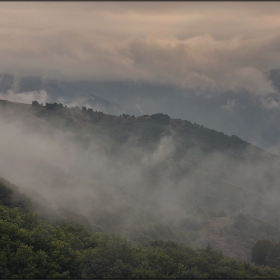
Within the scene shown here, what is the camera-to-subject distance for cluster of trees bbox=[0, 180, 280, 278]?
36.6 meters

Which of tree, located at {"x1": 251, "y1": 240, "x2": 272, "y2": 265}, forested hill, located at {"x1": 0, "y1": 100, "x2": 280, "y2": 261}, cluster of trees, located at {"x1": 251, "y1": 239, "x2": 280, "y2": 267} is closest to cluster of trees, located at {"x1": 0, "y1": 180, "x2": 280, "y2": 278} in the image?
forested hill, located at {"x1": 0, "y1": 100, "x2": 280, "y2": 261}

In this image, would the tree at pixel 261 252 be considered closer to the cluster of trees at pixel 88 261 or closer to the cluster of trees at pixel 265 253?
the cluster of trees at pixel 265 253

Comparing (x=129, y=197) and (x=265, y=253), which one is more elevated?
(x=129, y=197)

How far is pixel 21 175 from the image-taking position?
105062mm

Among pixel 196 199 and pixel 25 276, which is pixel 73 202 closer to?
pixel 25 276

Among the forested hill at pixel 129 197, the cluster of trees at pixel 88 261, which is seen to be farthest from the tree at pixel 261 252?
the cluster of trees at pixel 88 261

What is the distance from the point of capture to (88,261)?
40.0 m

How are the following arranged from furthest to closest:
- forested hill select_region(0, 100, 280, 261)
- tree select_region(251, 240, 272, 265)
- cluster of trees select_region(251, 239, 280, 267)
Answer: forested hill select_region(0, 100, 280, 261)
tree select_region(251, 240, 272, 265)
cluster of trees select_region(251, 239, 280, 267)

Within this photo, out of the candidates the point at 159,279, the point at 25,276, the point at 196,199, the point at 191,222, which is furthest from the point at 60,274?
the point at 196,199

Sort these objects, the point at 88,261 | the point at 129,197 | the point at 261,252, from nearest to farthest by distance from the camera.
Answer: the point at 88,261
the point at 261,252
the point at 129,197

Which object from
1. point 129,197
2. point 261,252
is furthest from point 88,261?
point 129,197

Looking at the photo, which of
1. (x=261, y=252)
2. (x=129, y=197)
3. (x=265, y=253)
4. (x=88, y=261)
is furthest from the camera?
(x=129, y=197)

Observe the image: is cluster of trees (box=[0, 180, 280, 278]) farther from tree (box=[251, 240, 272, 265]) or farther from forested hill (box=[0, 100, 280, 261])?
tree (box=[251, 240, 272, 265])

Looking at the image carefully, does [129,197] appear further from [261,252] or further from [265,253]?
[265,253]
